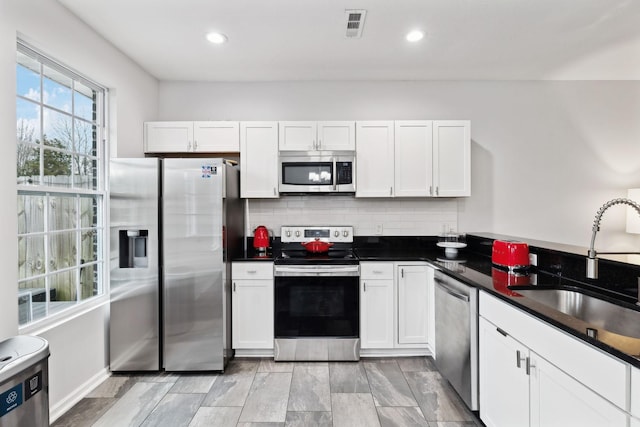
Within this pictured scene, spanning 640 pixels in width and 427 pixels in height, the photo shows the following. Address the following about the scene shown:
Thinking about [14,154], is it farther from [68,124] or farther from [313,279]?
[313,279]

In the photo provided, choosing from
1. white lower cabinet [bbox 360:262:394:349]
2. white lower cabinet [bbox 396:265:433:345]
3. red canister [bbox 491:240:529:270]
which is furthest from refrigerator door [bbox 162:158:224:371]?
red canister [bbox 491:240:529:270]

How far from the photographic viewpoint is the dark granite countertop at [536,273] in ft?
4.05

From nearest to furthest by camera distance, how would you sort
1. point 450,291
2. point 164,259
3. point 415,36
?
point 450,291
point 415,36
point 164,259

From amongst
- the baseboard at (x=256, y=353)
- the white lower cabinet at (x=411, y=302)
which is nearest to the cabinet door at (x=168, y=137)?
the baseboard at (x=256, y=353)

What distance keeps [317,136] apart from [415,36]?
1.18 meters

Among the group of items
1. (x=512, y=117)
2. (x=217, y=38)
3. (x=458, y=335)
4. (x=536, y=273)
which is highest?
(x=217, y=38)

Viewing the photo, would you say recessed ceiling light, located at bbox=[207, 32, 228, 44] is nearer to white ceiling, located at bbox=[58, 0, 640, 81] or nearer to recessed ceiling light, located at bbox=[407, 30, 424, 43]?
white ceiling, located at bbox=[58, 0, 640, 81]

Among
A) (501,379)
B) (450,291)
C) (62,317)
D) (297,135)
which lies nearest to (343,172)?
(297,135)

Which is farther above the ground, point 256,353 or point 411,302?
point 411,302

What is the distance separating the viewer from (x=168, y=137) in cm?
334

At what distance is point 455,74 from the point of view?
347cm

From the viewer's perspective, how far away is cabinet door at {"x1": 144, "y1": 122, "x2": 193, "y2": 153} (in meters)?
3.33

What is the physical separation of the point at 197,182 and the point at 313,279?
128cm

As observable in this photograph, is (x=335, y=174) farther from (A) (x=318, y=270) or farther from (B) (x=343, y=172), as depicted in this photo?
(A) (x=318, y=270)
